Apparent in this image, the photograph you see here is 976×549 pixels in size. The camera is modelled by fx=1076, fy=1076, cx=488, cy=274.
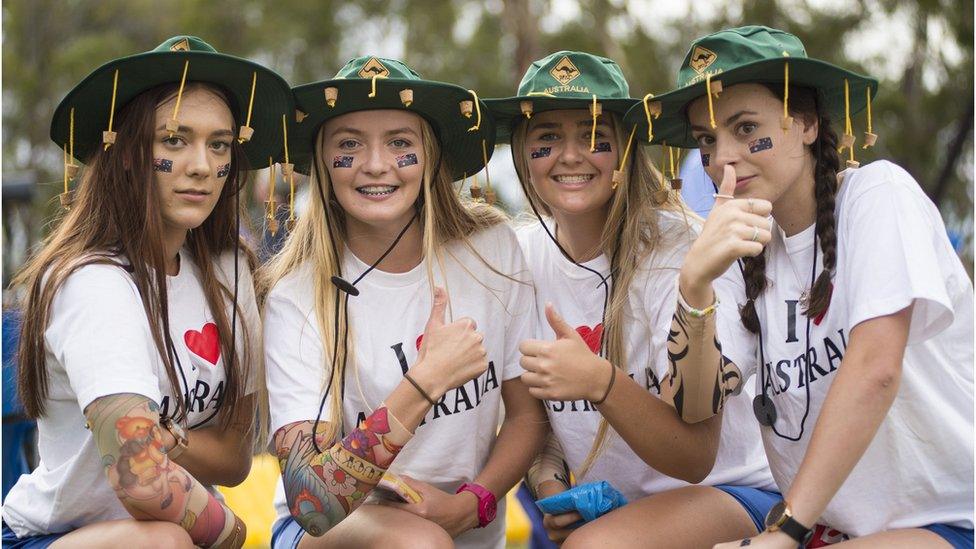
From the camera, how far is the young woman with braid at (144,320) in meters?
A: 3.03

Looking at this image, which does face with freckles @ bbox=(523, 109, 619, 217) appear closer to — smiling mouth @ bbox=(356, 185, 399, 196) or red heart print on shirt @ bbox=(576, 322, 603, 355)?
red heart print on shirt @ bbox=(576, 322, 603, 355)

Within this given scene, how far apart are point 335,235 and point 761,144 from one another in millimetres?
1501

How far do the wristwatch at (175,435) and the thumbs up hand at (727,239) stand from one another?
1.54 meters

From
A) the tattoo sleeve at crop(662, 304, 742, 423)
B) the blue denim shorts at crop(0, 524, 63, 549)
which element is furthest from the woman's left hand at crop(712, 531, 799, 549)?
the blue denim shorts at crop(0, 524, 63, 549)

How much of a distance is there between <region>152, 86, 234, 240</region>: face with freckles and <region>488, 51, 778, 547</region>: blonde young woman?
976 mm

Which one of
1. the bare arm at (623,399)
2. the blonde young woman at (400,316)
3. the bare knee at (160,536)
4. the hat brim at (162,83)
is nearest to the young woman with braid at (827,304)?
the bare arm at (623,399)

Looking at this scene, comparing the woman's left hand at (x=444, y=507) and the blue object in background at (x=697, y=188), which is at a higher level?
the blue object in background at (x=697, y=188)

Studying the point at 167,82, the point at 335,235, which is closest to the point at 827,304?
the point at 335,235

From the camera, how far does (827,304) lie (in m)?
3.15

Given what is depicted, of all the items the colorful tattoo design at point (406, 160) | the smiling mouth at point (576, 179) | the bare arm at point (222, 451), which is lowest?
the bare arm at point (222, 451)

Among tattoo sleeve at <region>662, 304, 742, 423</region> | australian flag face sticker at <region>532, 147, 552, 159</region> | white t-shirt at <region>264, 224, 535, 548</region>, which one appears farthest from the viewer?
australian flag face sticker at <region>532, 147, 552, 159</region>

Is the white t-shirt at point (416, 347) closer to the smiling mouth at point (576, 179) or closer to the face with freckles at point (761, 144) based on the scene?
the smiling mouth at point (576, 179)

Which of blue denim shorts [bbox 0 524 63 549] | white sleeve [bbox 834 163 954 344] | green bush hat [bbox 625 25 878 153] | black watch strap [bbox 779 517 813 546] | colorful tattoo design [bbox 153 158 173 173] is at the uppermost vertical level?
green bush hat [bbox 625 25 878 153]

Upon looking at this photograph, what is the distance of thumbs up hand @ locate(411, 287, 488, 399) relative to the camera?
325cm
